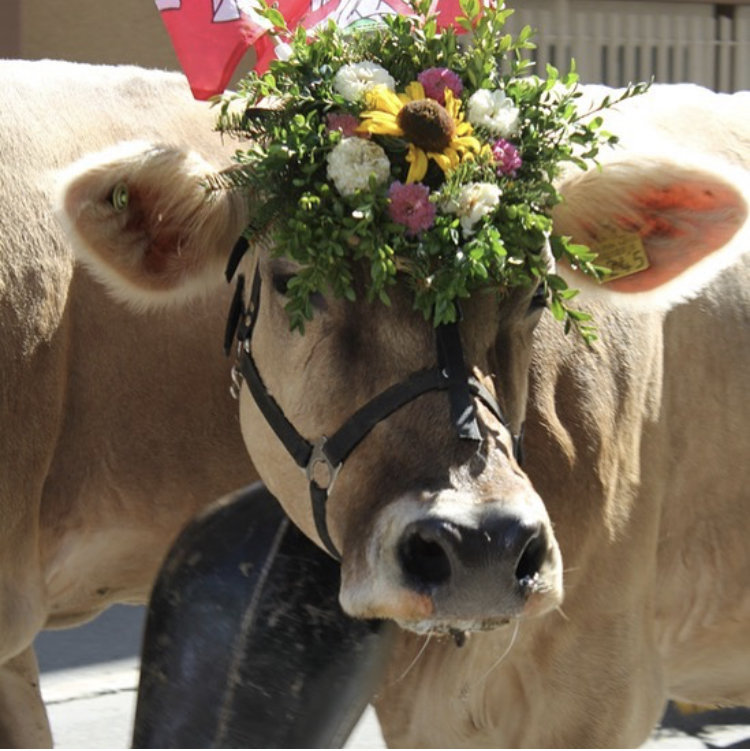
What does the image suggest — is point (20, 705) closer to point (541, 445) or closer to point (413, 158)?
point (541, 445)

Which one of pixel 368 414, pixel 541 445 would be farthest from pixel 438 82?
pixel 541 445

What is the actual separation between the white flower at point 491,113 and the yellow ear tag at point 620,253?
1.51ft

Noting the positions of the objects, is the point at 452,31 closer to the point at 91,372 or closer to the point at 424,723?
the point at 91,372

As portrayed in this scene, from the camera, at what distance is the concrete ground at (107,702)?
5008 millimetres

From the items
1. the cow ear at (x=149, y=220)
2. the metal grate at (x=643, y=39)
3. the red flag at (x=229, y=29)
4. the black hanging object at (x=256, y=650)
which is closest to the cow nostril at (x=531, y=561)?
the black hanging object at (x=256, y=650)

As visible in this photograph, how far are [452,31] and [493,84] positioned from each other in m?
0.12

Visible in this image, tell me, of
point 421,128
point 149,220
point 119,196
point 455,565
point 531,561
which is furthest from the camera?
point 149,220

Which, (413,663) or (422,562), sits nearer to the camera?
(422,562)

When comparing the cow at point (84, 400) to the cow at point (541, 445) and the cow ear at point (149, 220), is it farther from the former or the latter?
the cow ear at point (149, 220)

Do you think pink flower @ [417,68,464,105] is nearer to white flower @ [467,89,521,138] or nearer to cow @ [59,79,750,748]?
white flower @ [467,89,521,138]

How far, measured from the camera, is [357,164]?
101 inches

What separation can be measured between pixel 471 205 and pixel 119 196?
666 millimetres

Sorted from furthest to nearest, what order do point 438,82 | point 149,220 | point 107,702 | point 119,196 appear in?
point 107,702, point 149,220, point 119,196, point 438,82

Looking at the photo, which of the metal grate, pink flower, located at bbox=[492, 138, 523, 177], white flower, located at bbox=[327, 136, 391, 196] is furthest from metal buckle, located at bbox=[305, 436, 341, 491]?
the metal grate
